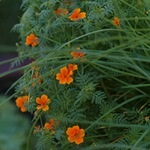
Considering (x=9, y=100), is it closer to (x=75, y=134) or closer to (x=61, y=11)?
(x=61, y=11)

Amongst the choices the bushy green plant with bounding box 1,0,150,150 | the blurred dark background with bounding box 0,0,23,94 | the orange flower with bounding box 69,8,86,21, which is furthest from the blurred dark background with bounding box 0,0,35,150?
the orange flower with bounding box 69,8,86,21

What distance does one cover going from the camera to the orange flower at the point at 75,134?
54.4 inches

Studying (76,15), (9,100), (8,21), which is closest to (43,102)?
(76,15)

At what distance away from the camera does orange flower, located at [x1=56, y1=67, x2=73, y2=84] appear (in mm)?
1412

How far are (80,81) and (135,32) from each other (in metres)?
0.24

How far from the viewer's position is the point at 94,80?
4.72 ft

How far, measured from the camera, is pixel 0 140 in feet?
3.74

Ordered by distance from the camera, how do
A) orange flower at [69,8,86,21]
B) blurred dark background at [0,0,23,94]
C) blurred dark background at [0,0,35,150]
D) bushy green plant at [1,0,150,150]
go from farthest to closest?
blurred dark background at [0,0,23,94]
orange flower at [69,8,86,21]
bushy green plant at [1,0,150,150]
blurred dark background at [0,0,35,150]

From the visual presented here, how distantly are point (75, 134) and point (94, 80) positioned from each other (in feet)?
0.61

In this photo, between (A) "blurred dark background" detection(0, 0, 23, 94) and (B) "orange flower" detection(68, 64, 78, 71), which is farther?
(A) "blurred dark background" detection(0, 0, 23, 94)

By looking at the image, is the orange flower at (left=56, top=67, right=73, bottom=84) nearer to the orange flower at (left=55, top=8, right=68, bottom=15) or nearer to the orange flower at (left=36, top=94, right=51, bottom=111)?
the orange flower at (left=36, top=94, right=51, bottom=111)

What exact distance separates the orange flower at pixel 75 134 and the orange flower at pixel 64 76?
5.7 inches

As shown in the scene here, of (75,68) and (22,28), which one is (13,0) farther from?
(75,68)

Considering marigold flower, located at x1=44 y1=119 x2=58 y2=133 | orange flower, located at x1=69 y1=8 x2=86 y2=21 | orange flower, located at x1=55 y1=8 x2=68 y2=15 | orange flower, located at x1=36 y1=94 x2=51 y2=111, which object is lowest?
marigold flower, located at x1=44 y1=119 x2=58 y2=133
